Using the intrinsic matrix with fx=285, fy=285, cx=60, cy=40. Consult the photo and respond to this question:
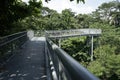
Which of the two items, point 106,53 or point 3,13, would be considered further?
point 106,53

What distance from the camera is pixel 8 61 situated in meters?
11.8

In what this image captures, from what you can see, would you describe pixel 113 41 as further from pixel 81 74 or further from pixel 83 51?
pixel 81 74

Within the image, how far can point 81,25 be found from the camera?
88938 mm

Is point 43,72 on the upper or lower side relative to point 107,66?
upper

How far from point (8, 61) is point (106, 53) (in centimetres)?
3885

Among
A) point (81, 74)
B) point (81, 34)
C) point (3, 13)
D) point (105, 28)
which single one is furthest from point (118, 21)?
point (81, 74)

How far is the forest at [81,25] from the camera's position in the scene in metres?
16.4

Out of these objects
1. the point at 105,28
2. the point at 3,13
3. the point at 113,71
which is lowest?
the point at 113,71

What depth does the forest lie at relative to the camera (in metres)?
16.4

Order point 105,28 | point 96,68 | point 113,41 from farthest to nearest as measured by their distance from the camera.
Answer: point 105,28, point 113,41, point 96,68

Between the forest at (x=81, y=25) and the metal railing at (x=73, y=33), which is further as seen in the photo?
the metal railing at (x=73, y=33)

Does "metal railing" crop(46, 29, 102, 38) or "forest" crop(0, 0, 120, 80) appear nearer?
"forest" crop(0, 0, 120, 80)

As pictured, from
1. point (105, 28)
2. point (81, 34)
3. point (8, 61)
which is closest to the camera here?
point (8, 61)

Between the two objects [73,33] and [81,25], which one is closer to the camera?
[73,33]
